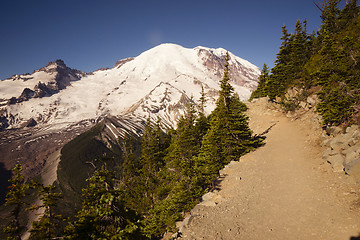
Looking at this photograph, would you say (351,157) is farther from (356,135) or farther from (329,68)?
(329,68)

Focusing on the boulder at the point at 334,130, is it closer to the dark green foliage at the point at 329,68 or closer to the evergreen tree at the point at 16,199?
the dark green foliage at the point at 329,68

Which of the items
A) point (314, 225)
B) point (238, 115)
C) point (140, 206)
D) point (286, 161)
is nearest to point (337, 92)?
point (286, 161)

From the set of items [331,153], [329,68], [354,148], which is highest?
[329,68]

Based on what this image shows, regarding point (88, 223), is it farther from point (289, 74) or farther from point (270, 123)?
point (289, 74)

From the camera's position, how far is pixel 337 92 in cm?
1536

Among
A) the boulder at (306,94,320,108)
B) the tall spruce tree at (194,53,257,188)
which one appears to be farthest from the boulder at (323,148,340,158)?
the boulder at (306,94,320,108)

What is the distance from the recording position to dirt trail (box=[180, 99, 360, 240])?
9.62 meters

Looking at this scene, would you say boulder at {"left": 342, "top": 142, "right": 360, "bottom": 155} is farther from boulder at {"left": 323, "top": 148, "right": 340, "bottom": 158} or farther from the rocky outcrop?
boulder at {"left": 323, "top": 148, "right": 340, "bottom": 158}

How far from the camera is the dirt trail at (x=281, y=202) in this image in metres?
9.62

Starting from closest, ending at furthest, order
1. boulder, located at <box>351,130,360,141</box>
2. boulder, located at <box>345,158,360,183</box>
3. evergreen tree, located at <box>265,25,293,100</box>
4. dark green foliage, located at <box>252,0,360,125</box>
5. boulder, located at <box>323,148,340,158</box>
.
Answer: boulder, located at <box>345,158,360,183</box>
boulder, located at <box>351,130,360,141</box>
boulder, located at <box>323,148,340,158</box>
dark green foliage, located at <box>252,0,360,125</box>
evergreen tree, located at <box>265,25,293,100</box>

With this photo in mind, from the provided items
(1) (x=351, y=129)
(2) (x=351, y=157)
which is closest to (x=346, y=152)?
(2) (x=351, y=157)

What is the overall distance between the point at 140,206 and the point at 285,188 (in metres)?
23.6

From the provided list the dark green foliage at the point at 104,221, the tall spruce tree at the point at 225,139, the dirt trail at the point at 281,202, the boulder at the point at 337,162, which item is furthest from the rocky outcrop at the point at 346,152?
the dark green foliage at the point at 104,221

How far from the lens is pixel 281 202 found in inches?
487
